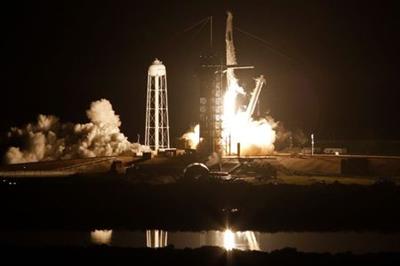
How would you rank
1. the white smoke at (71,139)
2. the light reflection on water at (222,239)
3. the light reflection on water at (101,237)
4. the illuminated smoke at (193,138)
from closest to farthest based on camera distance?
the light reflection on water at (222,239) → the light reflection on water at (101,237) → the white smoke at (71,139) → the illuminated smoke at (193,138)

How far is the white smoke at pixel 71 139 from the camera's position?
44.4 m

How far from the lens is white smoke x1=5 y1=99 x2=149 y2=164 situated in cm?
4444

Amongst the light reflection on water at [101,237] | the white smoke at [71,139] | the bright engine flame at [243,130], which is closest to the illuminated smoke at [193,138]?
the bright engine flame at [243,130]

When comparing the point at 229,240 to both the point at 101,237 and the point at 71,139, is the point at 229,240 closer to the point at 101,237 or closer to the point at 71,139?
the point at 101,237

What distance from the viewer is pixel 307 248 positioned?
1861cm

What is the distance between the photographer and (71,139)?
46562 millimetres

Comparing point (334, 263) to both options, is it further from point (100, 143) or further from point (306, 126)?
point (306, 126)

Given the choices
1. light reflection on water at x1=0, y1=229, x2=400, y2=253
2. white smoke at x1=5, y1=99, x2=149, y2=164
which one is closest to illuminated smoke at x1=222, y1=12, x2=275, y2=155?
white smoke at x1=5, y1=99, x2=149, y2=164

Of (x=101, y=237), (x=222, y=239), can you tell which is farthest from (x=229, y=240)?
(x=101, y=237)

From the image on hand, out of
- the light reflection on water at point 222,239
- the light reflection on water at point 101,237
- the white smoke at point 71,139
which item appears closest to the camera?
the light reflection on water at point 222,239

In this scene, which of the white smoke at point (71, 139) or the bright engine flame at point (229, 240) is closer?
the bright engine flame at point (229, 240)

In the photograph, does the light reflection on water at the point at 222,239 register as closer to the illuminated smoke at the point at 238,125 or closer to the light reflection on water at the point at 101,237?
the light reflection on water at the point at 101,237

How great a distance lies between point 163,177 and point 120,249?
13966 mm

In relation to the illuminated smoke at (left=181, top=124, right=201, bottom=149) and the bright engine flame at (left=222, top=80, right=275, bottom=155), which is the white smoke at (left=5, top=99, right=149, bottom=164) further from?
the bright engine flame at (left=222, top=80, right=275, bottom=155)
